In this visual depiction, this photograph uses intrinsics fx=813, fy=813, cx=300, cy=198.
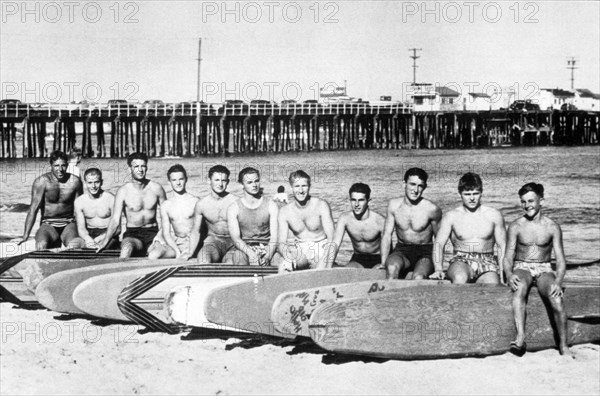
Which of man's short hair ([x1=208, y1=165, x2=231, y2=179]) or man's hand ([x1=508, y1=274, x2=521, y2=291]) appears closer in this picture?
man's hand ([x1=508, y1=274, x2=521, y2=291])

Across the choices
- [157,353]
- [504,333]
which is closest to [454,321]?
[504,333]

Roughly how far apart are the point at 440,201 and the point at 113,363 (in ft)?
6.36

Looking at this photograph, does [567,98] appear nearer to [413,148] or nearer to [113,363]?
[413,148]

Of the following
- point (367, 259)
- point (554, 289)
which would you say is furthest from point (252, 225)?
point (554, 289)

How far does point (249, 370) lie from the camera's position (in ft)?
13.6

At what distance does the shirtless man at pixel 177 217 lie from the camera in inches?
177

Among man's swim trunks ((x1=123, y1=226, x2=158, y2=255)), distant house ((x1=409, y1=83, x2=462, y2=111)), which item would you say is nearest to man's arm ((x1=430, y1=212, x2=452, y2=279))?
distant house ((x1=409, y1=83, x2=462, y2=111))

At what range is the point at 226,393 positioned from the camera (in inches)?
161

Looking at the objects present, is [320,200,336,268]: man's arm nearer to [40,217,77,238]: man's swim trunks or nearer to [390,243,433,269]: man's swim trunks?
[390,243,433,269]: man's swim trunks

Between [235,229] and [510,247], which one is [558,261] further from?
[235,229]

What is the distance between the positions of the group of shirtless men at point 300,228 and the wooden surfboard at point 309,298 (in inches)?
3.0

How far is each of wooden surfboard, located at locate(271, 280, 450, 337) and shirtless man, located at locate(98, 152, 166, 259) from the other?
0.88m

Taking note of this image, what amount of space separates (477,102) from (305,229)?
1395 millimetres

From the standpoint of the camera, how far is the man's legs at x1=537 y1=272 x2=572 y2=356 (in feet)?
13.4
